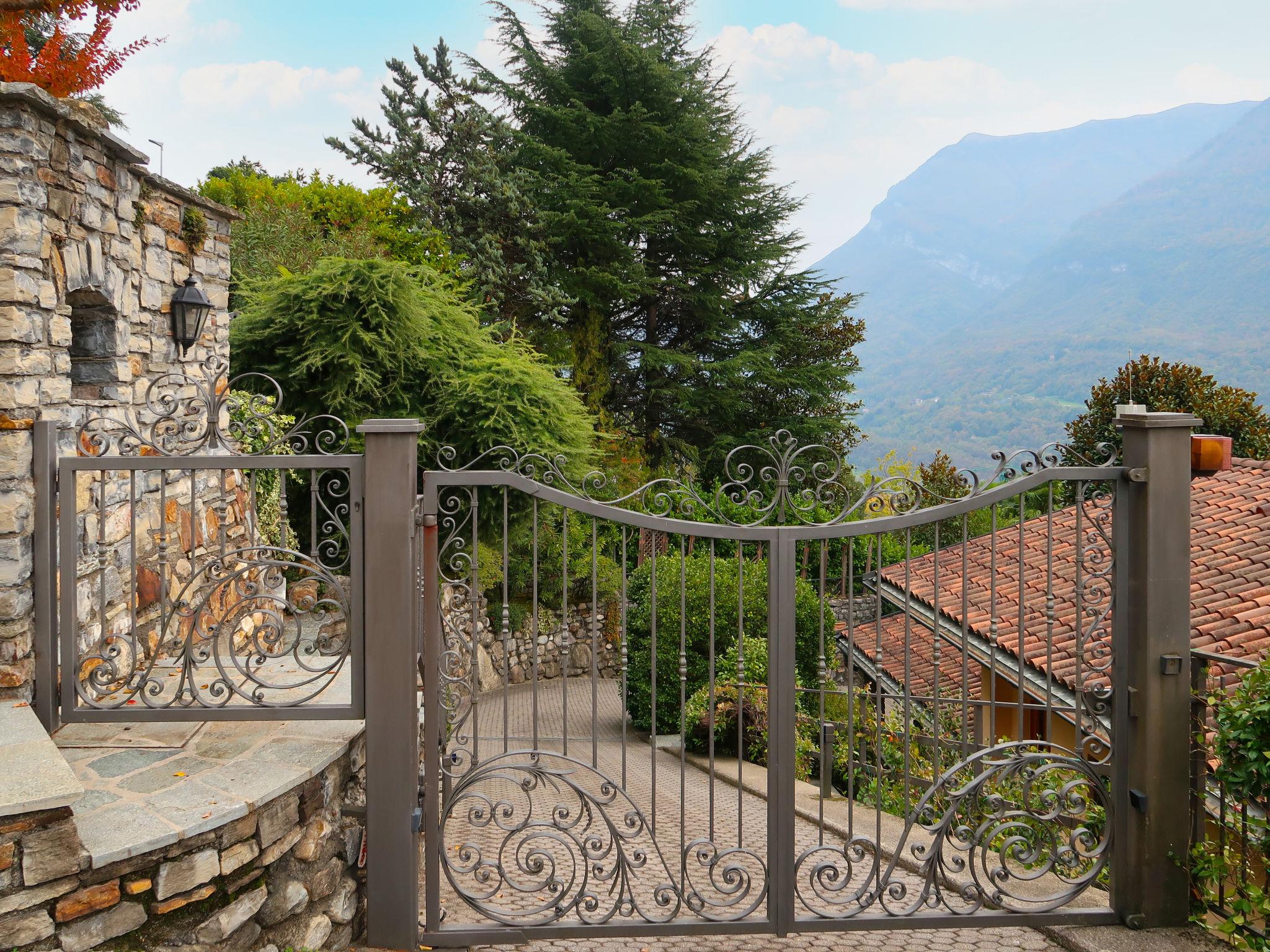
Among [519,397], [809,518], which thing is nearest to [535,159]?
[519,397]

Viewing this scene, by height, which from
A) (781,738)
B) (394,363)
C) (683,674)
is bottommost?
(781,738)

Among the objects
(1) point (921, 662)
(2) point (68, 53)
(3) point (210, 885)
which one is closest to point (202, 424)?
(3) point (210, 885)

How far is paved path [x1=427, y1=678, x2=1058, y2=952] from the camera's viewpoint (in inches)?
127

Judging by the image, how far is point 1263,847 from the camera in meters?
3.03

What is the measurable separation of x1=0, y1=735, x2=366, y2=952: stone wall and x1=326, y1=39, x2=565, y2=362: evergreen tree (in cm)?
1477

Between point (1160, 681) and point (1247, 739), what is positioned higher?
point (1160, 681)

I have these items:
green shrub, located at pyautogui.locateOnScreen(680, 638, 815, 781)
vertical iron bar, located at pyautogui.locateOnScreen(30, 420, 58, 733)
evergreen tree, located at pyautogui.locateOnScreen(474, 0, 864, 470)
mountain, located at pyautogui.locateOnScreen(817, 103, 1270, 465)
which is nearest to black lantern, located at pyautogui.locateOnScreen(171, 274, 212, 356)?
vertical iron bar, located at pyautogui.locateOnScreen(30, 420, 58, 733)

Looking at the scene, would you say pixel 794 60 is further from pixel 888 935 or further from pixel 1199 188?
pixel 888 935

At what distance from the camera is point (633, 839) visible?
128 inches

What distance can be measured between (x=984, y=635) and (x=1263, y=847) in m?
3.39

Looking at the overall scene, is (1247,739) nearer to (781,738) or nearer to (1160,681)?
(1160,681)

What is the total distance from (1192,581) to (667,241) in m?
14.2

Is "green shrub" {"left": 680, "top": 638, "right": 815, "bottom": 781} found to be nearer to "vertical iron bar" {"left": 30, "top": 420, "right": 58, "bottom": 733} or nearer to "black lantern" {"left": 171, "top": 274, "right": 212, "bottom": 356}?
"black lantern" {"left": 171, "top": 274, "right": 212, "bottom": 356}

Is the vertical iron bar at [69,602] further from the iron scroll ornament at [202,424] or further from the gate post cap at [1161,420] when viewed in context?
the gate post cap at [1161,420]
